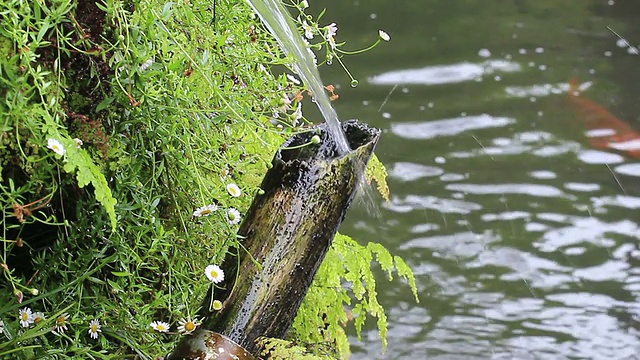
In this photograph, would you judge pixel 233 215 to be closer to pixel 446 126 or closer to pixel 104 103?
pixel 104 103

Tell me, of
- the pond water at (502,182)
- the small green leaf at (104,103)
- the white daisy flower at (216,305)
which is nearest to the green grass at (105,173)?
the small green leaf at (104,103)

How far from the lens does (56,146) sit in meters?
1.02

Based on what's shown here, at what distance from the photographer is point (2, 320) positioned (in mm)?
1162

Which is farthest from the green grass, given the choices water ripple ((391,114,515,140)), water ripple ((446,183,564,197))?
water ripple ((391,114,515,140))

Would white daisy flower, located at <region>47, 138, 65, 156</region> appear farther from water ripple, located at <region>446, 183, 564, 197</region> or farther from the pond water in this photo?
water ripple, located at <region>446, 183, 564, 197</region>

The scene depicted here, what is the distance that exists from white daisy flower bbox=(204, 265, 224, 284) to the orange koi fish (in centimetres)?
554

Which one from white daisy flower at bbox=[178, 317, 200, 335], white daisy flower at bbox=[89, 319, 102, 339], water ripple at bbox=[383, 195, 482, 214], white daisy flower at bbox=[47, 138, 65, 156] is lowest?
water ripple at bbox=[383, 195, 482, 214]

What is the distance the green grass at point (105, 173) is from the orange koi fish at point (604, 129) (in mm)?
5404

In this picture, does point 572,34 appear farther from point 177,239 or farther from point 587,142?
point 177,239

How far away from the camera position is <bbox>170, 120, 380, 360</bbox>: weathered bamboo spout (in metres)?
1.20

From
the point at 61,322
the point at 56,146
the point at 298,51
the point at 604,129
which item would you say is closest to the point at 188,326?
the point at 61,322

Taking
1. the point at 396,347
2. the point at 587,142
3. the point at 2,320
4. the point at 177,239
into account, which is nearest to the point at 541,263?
the point at 396,347

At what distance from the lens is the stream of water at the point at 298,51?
1304 mm

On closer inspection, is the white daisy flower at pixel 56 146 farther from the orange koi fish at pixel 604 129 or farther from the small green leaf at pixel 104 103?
the orange koi fish at pixel 604 129
